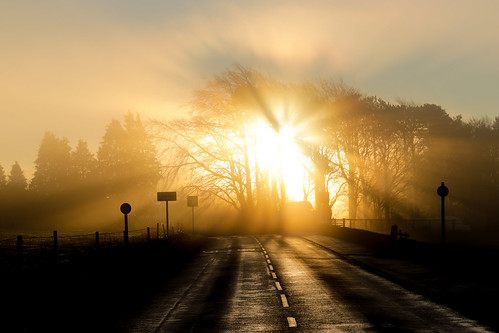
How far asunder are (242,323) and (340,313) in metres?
2.38

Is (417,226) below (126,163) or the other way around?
below

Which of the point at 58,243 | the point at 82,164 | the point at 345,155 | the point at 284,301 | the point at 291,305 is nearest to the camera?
the point at 291,305

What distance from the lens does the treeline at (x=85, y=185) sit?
98375mm

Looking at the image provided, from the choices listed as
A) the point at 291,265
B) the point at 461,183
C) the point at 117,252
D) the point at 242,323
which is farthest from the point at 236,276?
the point at 461,183

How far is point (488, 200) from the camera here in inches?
3179

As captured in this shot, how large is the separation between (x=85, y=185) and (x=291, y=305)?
92.3 m

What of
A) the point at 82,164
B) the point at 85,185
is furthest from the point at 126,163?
the point at 82,164

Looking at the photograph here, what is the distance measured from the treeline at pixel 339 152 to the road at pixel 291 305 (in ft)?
137

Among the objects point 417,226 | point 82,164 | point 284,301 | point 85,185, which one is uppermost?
point 82,164

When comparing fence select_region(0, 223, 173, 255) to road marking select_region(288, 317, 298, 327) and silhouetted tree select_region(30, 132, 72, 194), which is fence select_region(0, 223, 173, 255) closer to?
road marking select_region(288, 317, 298, 327)

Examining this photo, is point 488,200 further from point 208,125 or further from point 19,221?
point 19,221

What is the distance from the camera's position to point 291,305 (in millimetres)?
15578

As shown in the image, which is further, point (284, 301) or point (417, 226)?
point (417, 226)

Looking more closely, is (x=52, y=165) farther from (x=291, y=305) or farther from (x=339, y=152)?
(x=291, y=305)
